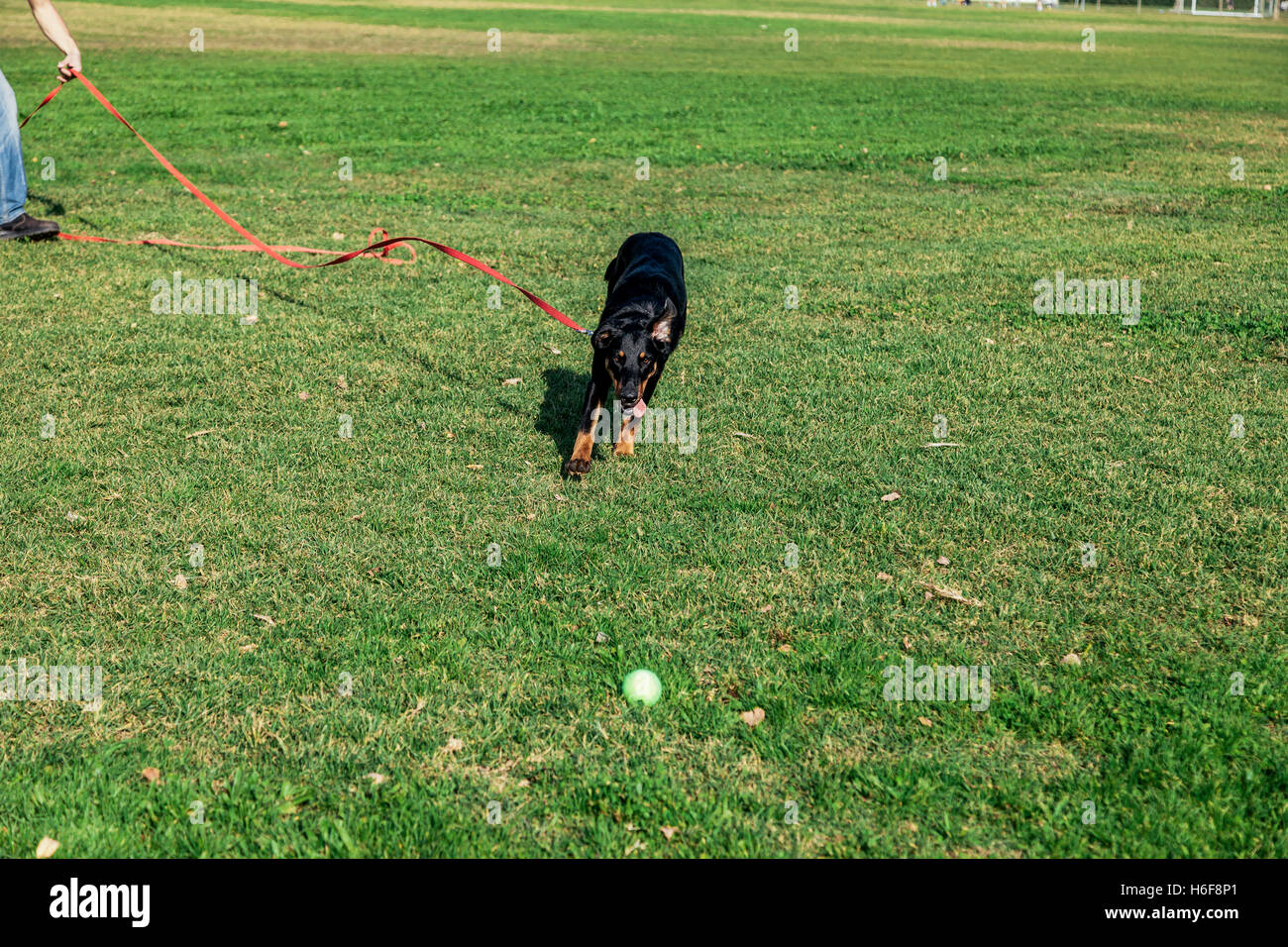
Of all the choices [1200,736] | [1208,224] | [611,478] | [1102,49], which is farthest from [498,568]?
[1102,49]

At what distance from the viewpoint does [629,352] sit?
586cm

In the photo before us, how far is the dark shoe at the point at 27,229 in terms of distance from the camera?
33.8 ft

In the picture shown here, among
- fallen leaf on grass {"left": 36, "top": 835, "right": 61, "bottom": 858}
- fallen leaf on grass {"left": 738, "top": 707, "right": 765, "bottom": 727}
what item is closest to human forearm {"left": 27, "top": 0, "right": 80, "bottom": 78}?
fallen leaf on grass {"left": 36, "top": 835, "right": 61, "bottom": 858}

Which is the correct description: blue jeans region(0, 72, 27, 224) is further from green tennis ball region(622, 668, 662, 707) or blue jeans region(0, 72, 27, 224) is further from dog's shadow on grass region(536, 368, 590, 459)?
green tennis ball region(622, 668, 662, 707)

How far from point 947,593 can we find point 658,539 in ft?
5.00

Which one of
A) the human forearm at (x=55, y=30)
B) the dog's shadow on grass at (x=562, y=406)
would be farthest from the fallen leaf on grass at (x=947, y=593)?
the human forearm at (x=55, y=30)

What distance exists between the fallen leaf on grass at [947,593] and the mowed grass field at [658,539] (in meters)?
0.05

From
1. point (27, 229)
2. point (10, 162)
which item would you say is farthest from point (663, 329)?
point (27, 229)

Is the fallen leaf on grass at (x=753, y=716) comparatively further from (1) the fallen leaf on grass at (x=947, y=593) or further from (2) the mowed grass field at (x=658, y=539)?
(1) the fallen leaf on grass at (x=947, y=593)

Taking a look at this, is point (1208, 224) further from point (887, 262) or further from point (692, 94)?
point (692, 94)

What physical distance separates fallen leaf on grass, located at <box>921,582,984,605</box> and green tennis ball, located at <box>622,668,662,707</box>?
62.3 inches

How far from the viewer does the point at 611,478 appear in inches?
241

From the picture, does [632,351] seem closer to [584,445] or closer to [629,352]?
[629,352]

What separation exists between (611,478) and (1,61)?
2627 centimetres
